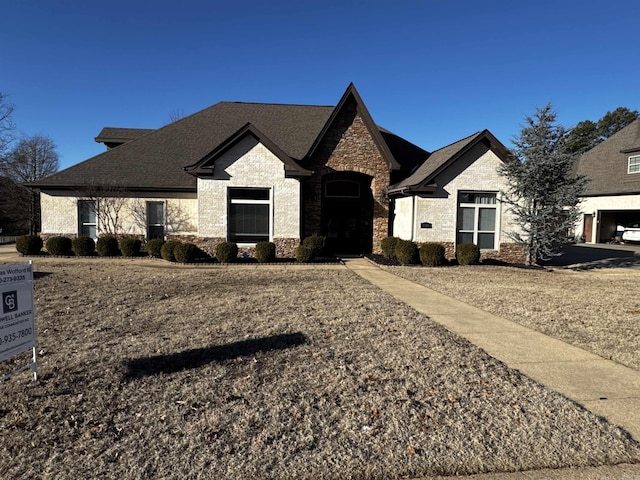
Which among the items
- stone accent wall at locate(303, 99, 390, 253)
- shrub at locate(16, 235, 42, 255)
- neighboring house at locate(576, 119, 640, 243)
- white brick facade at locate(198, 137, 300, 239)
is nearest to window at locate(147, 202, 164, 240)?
white brick facade at locate(198, 137, 300, 239)

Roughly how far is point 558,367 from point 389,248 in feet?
38.1

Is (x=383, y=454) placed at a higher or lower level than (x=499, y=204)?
lower

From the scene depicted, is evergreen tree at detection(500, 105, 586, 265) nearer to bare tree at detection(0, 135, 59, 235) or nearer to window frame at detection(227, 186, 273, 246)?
window frame at detection(227, 186, 273, 246)

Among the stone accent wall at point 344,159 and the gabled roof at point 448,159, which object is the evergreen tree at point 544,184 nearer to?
the gabled roof at point 448,159

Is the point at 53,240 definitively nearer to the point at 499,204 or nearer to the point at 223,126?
the point at 223,126

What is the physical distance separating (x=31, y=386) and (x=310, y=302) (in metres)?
5.16

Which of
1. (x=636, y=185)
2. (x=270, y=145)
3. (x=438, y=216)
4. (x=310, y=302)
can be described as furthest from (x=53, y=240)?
(x=636, y=185)

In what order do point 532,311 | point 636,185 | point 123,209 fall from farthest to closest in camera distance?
point 636,185
point 123,209
point 532,311

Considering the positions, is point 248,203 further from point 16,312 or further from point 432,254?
point 16,312

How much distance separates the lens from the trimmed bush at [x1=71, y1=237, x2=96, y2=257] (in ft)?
53.8

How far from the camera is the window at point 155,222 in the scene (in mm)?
18203

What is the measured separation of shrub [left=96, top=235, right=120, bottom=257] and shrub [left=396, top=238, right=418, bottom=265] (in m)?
11.6

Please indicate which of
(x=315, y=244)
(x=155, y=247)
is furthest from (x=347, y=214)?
(x=155, y=247)

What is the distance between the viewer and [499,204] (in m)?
16.6
